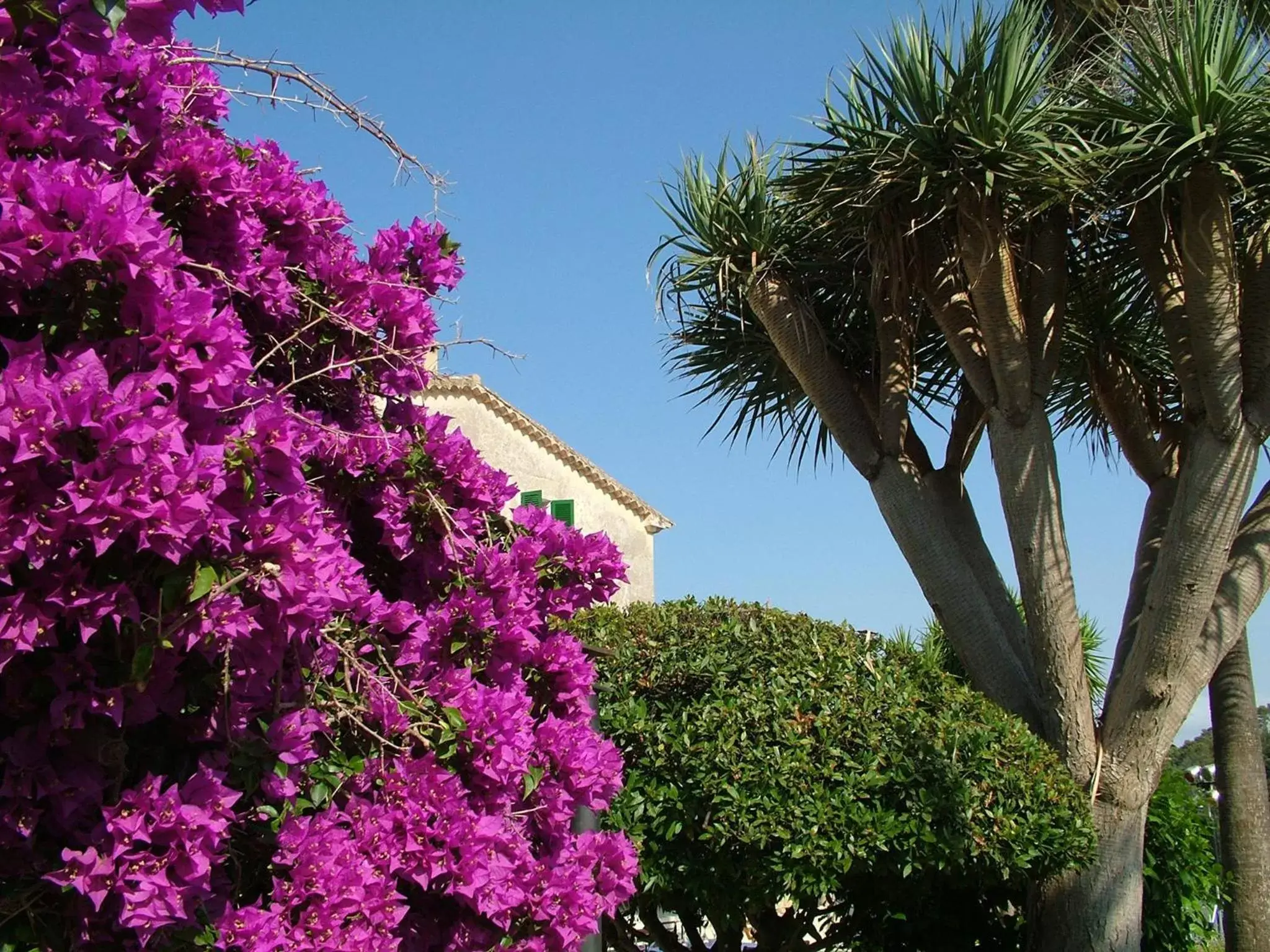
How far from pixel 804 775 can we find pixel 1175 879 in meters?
4.02

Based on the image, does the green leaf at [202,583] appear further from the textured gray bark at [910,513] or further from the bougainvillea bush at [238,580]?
the textured gray bark at [910,513]

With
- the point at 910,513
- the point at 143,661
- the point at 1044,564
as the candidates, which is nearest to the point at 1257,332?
the point at 1044,564

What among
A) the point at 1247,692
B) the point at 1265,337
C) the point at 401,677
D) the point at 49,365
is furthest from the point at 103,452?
the point at 1247,692

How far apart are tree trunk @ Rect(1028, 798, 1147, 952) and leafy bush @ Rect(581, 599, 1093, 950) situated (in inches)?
13.5

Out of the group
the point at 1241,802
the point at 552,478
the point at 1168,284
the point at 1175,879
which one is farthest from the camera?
the point at 552,478

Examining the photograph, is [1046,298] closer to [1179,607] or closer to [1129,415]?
[1129,415]

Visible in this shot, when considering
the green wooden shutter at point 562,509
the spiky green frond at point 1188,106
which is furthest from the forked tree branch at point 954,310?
the green wooden shutter at point 562,509

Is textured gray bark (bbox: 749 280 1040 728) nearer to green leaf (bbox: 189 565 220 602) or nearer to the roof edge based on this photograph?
green leaf (bbox: 189 565 220 602)

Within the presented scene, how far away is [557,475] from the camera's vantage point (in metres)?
24.1

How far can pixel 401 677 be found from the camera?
3.16m

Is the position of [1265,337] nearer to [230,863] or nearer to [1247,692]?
[1247,692]

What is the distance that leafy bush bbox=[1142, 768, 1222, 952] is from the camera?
8.88 m

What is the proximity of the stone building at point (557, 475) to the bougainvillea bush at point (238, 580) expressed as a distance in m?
17.0

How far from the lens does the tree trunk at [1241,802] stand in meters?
9.52
